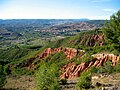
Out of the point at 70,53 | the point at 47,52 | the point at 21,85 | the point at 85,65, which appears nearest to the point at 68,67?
the point at 85,65

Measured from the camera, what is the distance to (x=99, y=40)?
190125mm

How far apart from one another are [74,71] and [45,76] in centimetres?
7964

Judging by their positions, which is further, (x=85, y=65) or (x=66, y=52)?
(x=66, y=52)

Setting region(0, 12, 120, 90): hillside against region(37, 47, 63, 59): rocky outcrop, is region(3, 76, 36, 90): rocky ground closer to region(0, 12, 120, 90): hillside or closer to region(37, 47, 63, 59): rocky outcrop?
region(0, 12, 120, 90): hillside

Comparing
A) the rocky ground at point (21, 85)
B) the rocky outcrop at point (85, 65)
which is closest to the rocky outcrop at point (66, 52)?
the rocky outcrop at point (85, 65)

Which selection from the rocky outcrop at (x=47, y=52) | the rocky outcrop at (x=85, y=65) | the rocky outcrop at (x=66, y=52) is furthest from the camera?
the rocky outcrop at (x=47, y=52)

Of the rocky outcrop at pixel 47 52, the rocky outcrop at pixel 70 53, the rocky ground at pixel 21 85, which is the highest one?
the rocky ground at pixel 21 85

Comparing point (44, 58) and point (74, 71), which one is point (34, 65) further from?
point (74, 71)

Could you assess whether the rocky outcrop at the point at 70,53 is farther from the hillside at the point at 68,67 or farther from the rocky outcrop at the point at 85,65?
the rocky outcrop at the point at 85,65

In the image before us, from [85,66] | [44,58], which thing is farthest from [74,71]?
[44,58]

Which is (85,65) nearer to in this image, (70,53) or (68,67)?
(68,67)

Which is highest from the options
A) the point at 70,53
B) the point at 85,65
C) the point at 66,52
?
the point at 85,65

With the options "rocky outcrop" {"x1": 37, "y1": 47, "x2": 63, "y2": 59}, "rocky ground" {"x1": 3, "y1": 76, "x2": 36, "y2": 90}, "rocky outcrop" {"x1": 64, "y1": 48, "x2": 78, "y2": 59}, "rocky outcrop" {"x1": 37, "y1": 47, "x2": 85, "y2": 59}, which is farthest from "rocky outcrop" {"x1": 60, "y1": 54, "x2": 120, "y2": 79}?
"rocky ground" {"x1": 3, "y1": 76, "x2": 36, "y2": 90}

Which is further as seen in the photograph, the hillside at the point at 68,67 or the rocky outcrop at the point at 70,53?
the rocky outcrop at the point at 70,53
